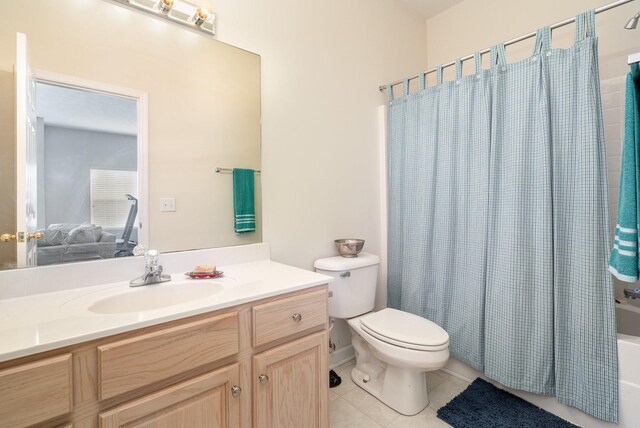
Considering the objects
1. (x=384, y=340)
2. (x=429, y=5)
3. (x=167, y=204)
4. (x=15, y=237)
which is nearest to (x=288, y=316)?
(x=384, y=340)

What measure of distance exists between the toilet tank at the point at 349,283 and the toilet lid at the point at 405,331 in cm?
13

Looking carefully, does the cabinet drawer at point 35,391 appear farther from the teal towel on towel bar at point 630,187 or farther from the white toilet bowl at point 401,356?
the teal towel on towel bar at point 630,187

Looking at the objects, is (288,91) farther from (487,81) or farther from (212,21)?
(487,81)

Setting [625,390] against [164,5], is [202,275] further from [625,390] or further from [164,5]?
[625,390]

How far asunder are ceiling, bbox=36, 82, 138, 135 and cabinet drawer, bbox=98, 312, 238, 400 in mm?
873

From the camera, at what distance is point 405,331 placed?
5.01 feet

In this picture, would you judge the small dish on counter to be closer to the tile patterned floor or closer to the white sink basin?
the white sink basin

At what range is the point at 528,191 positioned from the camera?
60.1 inches

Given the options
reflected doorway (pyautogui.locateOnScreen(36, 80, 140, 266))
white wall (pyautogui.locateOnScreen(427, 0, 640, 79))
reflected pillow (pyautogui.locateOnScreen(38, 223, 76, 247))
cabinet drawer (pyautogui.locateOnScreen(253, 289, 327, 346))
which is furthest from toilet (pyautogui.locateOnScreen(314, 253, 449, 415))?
white wall (pyautogui.locateOnScreen(427, 0, 640, 79))

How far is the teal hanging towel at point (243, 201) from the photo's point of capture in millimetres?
1557

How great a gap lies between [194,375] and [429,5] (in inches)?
116

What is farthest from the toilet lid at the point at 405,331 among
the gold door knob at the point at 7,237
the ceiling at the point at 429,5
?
A: the ceiling at the point at 429,5

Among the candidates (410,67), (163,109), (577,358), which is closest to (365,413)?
(577,358)

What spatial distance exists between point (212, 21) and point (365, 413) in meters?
2.13
